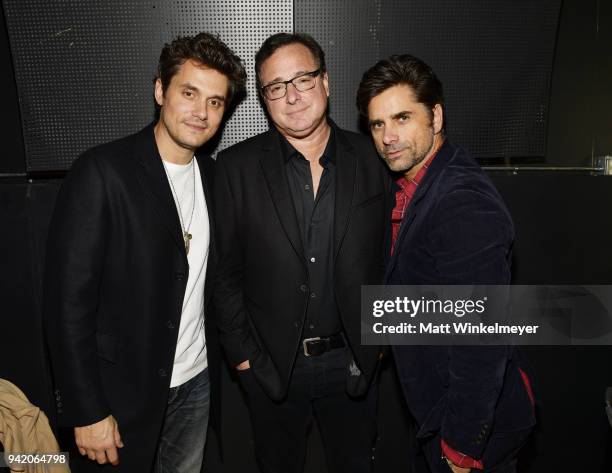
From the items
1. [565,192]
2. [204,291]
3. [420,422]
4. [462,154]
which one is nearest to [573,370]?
[565,192]

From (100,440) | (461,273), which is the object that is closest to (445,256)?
(461,273)

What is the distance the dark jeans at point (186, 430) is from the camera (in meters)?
2.17

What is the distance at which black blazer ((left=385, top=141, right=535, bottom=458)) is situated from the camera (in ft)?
5.10

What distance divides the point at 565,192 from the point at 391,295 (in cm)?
169

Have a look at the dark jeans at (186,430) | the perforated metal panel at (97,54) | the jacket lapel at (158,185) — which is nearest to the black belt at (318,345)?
the dark jeans at (186,430)

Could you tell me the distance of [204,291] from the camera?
7.02 ft

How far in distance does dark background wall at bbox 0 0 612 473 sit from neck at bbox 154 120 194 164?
1033 mm

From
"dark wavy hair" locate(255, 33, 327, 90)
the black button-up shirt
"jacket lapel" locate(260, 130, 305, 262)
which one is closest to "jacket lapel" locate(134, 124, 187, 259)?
"jacket lapel" locate(260, 130, 305, 262)

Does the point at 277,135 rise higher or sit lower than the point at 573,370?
higher

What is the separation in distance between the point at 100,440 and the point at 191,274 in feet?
2.55

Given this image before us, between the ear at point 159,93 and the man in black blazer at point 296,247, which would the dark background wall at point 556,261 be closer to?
the man in black blazer at point 296,247

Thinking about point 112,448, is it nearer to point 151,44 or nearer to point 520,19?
point 151,44

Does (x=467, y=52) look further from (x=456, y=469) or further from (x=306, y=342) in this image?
(x=456, y=469)

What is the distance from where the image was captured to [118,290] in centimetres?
183
